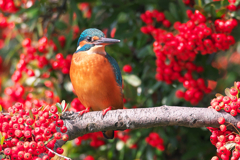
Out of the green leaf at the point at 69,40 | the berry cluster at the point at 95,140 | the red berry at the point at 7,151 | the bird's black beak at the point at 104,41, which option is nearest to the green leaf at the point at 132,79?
the bird's black beak at the point at 104,41

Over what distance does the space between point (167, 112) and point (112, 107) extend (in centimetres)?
87

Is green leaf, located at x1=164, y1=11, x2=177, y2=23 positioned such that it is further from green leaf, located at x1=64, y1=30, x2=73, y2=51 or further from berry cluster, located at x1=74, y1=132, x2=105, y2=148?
berry cluster, located at x1=74, y1=132, x2=105, y2=148

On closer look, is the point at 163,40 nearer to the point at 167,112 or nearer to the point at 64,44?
the point at 167,112

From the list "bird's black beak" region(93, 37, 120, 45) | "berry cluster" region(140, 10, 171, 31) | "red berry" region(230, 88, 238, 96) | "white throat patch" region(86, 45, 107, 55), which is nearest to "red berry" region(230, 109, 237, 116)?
"red berry" region(230, 88, 238, 96)

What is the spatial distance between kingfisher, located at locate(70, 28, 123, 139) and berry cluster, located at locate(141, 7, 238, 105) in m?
0.48

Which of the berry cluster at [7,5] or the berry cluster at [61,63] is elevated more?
the berry cluster at [7,5]

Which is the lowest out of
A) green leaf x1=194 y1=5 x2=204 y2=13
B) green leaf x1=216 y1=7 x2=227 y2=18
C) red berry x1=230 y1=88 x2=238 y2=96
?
red berry x1=230 y1=88 x2=238 y2=96

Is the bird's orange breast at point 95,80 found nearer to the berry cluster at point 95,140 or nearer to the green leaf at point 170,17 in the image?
the green leaf at point 170,17

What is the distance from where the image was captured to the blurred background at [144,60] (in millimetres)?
2586

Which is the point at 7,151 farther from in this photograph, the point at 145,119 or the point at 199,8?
the point at 199,8

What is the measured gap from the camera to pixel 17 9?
3.45 metres

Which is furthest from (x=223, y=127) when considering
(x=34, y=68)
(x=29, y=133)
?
(x=34, y=68)

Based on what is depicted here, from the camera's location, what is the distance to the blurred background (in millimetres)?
2586

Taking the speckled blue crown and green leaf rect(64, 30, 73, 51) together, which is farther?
green leaf rect(64, 30, 73, 51)
